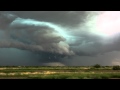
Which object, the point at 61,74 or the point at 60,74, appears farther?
the point at 60,74

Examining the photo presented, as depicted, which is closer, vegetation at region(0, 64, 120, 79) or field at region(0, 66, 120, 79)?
field at region(0, 66, 120, 79)

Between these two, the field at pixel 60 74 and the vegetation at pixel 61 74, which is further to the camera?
the vegetation at pixel 61 74
